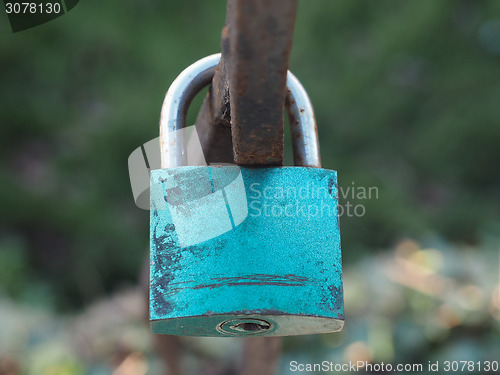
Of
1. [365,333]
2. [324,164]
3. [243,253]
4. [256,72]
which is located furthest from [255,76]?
[324,164]

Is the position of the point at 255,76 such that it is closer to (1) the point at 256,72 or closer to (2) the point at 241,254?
(1) the point at 256,72

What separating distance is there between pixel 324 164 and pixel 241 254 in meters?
2.28

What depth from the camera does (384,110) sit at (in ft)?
11.4

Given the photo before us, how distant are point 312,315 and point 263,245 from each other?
10cm

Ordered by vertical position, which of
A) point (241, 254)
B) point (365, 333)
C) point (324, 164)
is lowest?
point (241, 254)

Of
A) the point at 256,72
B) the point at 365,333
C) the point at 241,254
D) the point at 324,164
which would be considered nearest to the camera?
the point at 256,72

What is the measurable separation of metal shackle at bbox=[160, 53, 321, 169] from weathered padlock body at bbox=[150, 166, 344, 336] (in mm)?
70

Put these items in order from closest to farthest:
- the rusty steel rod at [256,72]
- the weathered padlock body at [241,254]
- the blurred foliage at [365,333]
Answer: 1. the rusty steel rod at [256,72]
2. the weathered padlock body at [241,254]
3. the blurred foliage at [365,333]

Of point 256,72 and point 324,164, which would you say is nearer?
point 256,72

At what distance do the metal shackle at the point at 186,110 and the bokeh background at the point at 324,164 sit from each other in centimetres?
132

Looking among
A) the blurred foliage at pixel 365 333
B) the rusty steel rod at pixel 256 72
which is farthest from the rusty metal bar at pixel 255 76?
the blurred foliage at pixel 365 333

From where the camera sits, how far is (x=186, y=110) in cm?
71

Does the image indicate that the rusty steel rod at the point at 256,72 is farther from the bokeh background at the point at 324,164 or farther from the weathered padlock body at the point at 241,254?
the bokeh background at the point at 324,164

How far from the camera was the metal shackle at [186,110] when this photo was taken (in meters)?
0.69
